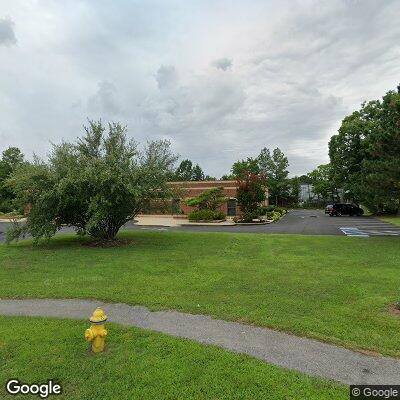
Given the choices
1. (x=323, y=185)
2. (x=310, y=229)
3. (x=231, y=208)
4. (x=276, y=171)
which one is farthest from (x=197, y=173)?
(x=310, y=229)

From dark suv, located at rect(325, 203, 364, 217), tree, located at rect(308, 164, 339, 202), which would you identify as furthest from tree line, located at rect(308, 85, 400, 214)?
dark suv, located at rect(325, 203, 364, 217)

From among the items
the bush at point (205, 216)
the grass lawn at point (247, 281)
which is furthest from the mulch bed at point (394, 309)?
the bush at point (205, 216)

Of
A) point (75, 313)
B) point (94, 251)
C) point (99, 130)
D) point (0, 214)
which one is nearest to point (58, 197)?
point (94, 251)

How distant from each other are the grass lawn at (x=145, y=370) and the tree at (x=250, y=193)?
2332 centimetres

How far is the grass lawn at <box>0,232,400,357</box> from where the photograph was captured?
5309 millimetres

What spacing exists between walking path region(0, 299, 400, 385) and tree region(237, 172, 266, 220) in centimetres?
2209

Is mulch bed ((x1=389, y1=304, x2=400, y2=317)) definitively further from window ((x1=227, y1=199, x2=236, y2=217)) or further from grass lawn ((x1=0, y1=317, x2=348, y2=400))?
window ((x1=227, y1=199, x2=236, y2=217))

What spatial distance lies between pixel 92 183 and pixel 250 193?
55.8 feet

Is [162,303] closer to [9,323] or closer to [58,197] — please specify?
[9,323]

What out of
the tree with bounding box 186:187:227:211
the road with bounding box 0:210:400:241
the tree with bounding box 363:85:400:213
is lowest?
the road with bounding box 0:210:400:241

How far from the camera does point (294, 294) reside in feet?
22.0

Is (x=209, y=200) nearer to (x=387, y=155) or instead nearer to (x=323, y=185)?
(x=387, y=155)

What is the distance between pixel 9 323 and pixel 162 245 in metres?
8.47

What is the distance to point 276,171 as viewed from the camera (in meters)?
70.1
